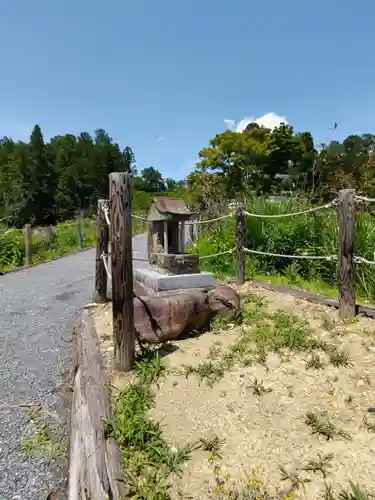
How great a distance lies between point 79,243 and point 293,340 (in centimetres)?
1077

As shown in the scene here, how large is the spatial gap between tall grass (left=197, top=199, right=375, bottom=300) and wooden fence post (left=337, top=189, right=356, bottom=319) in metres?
0.89

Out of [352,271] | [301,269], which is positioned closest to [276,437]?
[352,271]

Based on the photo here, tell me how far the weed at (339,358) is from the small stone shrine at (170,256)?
1.41 meters

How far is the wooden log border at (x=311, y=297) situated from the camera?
3.50m

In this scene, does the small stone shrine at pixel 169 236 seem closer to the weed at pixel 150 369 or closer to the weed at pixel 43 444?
the weed at pixel 150 369

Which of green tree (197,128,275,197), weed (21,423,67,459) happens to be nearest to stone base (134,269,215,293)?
weed (21,423,67,459)

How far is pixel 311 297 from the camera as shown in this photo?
4094mm

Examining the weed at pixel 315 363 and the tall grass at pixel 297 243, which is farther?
the tall grass at pixel 297 243

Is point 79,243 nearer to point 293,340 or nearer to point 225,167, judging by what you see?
point 293,340

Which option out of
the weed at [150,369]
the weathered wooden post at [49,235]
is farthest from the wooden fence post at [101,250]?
the weathered wooden post at [49,235]

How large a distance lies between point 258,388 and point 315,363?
Answer: 0.51 m

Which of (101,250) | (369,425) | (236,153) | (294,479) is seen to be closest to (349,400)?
(369,425)

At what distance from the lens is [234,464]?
5.84 feet

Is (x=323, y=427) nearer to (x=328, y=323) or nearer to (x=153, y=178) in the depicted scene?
(x=328, y=323)
